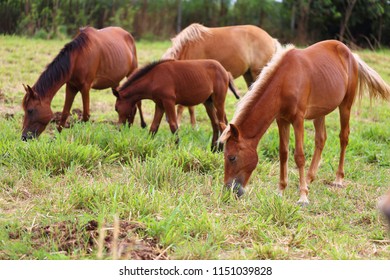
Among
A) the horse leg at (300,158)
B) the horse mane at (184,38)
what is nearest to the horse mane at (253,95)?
the horse leg at (300,158)

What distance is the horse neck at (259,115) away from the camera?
224 inches

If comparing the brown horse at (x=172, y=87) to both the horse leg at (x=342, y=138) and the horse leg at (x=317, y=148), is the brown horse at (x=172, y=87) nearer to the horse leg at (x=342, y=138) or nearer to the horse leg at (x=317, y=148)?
the horse leg at (x=317, y=148)

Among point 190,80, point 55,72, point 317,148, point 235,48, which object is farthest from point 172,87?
point 235,48

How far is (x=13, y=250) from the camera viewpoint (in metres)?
4.09

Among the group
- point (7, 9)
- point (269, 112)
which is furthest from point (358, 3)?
point (269, 112)

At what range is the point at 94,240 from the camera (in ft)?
13.9

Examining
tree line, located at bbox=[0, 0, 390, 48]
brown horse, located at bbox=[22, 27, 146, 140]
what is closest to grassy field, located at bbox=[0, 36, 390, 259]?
brown horse, located at bbox=[22, 27, 146, 140]

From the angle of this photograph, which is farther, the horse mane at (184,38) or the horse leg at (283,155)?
the horse mane at (184,38)

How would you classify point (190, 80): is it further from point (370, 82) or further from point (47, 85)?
point (370, 82)

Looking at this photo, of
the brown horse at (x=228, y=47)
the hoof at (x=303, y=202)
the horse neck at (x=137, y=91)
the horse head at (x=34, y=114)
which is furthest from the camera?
the brown horse at (x=228, y=47)

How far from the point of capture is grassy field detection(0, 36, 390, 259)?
4.29m

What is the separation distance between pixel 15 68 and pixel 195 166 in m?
7.45

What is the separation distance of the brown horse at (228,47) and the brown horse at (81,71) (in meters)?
0.88

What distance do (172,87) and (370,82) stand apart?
8.65ft
